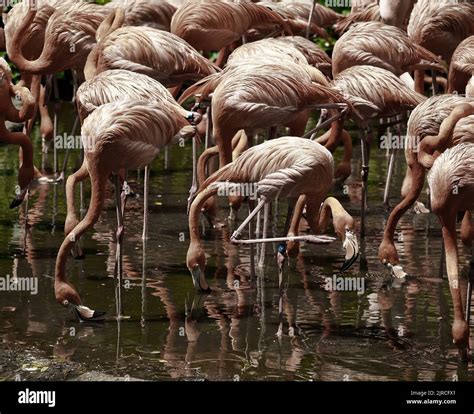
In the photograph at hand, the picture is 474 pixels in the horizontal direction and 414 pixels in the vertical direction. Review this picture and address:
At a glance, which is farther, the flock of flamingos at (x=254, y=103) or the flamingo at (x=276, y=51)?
the flamingo at (x=276, y=51)

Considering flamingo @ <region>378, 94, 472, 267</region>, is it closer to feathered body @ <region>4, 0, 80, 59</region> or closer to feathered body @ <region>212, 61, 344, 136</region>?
feathered body @ <region>212, 61, 344, 136</region>

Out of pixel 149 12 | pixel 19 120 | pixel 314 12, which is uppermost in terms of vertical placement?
pixel 314 12

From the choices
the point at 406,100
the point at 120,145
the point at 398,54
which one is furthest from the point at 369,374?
the point at 398,54

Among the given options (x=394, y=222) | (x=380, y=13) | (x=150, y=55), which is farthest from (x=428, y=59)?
(x=394, y=222)

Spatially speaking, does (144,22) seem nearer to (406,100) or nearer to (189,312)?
(406,100)

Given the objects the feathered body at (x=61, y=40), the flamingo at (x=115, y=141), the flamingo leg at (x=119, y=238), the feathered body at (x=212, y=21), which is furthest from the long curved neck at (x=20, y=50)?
the flamingo at (x=115, y=141)

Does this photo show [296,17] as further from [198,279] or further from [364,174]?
[198,279]

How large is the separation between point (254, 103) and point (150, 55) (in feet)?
3.93

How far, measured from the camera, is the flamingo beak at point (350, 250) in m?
6.50

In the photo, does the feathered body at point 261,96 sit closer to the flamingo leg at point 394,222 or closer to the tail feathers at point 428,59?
the flamingo leg at point 394,222

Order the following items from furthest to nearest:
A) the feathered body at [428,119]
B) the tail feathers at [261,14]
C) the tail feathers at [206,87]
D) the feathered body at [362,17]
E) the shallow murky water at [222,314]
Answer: the feathered body at [362,17] → the tail feathers at [261,14] → the tail feathers at [206,87] → the feathered body at [428,119] → the shallow murky water at [222,314]

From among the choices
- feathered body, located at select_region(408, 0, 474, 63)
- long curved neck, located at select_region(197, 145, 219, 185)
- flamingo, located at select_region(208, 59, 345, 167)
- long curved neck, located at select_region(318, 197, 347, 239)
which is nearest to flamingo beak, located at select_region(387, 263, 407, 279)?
long curved neck, located at select_region(318, 197, 347, 239)

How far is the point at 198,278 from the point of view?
6.86 meters

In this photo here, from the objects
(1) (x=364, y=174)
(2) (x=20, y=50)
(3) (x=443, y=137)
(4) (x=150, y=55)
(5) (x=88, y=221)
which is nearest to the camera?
(3) (x=443, y=137)
